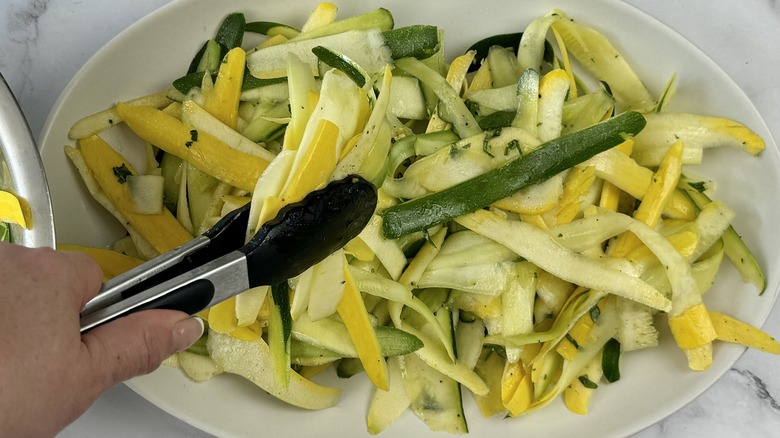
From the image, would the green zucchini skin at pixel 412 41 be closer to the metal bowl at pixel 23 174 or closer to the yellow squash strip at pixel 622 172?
the yellow squash strip at pixel 622 172

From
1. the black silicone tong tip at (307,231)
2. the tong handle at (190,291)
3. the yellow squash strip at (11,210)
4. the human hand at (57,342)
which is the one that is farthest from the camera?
the yellow squash strip at (11,210)

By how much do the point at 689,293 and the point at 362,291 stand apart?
0.63 m

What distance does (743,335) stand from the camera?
1400 millimetres

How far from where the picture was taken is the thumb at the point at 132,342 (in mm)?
845

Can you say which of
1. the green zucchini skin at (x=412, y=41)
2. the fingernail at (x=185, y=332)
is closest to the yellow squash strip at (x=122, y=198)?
the fingernail at (x=185, y=332)

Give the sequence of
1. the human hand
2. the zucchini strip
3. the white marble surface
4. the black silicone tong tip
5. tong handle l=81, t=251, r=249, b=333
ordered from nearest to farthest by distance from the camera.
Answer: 1. the human hand
2. tong handle l=81, t=251, r=249, b=333
3. the black silicone tong tip
4. the zucchini strip
5. the white marble surface

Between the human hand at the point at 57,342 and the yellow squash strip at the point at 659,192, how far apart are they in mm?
905

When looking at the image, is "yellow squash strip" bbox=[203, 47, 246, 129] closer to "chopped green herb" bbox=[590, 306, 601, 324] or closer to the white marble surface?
the white marble surface

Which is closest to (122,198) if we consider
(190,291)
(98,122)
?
(98,122)

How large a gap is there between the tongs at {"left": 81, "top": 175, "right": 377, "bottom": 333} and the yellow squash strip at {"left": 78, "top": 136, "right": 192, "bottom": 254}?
334mm

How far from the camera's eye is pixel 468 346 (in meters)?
1.44

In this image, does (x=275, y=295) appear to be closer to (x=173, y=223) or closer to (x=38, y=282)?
(x=173, y=223)

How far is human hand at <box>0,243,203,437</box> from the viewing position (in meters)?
0.77

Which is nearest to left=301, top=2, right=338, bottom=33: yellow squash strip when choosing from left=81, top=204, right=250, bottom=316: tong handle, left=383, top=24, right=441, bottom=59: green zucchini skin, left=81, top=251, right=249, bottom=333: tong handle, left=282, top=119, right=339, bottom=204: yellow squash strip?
left=383, top=24, right=441, bottom=59: green zucchini skin
